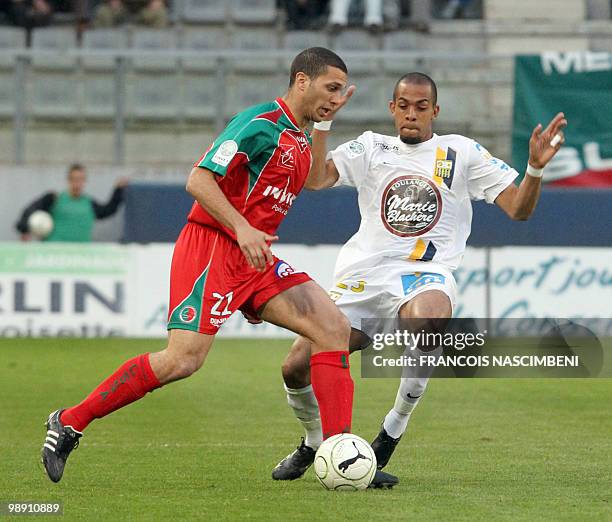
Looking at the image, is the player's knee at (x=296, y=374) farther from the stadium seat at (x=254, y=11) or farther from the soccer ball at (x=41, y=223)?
the stadium seat at (x=254, y=11)

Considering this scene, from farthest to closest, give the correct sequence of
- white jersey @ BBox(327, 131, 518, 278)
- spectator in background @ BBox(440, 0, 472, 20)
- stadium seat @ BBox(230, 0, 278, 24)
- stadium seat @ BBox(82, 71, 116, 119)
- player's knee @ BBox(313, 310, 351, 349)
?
spectator in background @ BBox(440, 0, 472, 20) < stadium seat @ BBox(230, 0, 278, 24) < stadium seat @ BBox(82, 71, 116, 119) < white jersey @ BBox(327, 131, 518, 278) < player's knee @ BBox(313, 310, 351, 349)

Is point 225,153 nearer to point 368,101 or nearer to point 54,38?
point 368,101

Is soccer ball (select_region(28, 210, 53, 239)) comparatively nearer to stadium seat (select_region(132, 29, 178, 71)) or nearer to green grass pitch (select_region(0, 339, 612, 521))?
green grass pitch (select_region(0, 339, 612, 521))

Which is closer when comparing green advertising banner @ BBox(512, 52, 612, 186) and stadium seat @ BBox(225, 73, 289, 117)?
green advertising banner @ BBox(512, 52, 612, 186)

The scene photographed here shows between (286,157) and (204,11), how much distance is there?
1541 centimetres

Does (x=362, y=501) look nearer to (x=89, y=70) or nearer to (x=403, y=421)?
Result: (x=403, y=421)

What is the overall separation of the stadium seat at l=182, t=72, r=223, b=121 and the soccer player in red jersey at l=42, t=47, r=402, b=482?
41.3 feet

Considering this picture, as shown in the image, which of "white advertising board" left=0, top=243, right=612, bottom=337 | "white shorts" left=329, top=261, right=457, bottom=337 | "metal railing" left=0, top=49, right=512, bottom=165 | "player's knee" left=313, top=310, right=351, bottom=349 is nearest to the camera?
"player's knee" left=313, top=310, right=351, bottom=349

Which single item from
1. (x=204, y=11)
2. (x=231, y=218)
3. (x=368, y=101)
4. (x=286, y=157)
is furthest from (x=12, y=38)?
(x=231, y=218)

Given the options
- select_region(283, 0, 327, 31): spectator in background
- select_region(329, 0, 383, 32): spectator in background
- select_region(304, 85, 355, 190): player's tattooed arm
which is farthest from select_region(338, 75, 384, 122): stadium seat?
select_region(304, 85, 355, 190): player's tattooed arm

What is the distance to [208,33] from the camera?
21.1 metres

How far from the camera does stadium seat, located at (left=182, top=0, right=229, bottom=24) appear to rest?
21297mm

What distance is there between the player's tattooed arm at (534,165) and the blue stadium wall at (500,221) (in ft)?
29.6

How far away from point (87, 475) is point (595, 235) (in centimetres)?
1091
